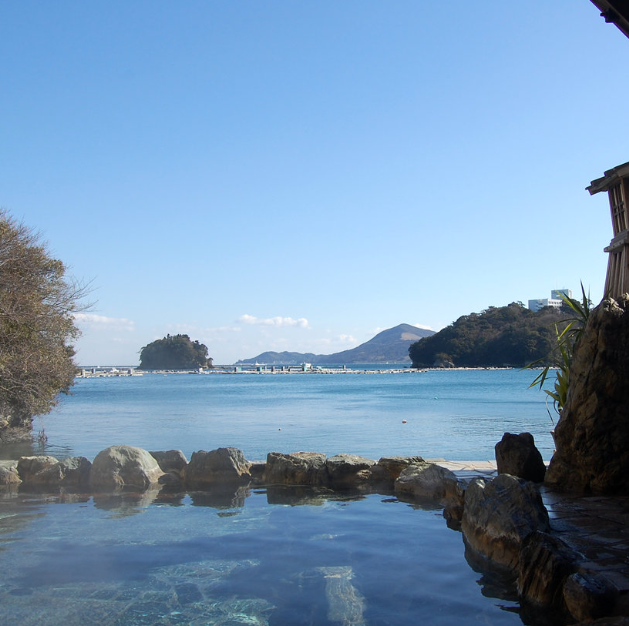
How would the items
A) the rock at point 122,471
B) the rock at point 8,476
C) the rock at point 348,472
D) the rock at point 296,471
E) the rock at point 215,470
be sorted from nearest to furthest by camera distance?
the rock at point 348,472 < the rock at point 296,471 < the rock at point 122,471 < the rock at point 215,470 < the rock at point 8,476

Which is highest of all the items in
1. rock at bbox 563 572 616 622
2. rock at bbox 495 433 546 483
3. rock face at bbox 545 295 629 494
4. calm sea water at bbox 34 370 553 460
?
rock face at bbox 545 295 629 494

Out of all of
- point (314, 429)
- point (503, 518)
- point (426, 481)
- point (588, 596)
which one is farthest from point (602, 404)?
point (314, 429)

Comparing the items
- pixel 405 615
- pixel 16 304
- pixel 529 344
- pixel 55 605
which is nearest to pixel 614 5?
pixel 405 615

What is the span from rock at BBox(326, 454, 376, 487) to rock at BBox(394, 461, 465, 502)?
1.09 m

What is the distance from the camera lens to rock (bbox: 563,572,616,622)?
15.5ft

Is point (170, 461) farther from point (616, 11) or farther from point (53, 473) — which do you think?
point (616, 11)

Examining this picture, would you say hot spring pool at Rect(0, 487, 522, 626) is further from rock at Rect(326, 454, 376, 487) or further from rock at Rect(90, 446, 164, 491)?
rock at Rect(90, 446, 164, 491)

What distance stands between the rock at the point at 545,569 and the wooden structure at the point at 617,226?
416 centimetres

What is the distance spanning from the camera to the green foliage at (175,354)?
176 m

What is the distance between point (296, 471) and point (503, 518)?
644 cm

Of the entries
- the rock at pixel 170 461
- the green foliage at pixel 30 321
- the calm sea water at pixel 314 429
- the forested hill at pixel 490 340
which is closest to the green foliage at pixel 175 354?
the forested hill at pixel 490 340

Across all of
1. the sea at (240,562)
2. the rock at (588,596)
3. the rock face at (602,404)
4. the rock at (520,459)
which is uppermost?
the rock face at (602,404)

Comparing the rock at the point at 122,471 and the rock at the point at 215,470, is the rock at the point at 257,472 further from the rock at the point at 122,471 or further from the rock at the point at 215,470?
the rock at the point at 122,471

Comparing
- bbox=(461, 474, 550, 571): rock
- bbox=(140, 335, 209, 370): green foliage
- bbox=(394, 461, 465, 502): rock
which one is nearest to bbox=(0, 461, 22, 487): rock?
bbox=(394, 461, 465, 502): rock
